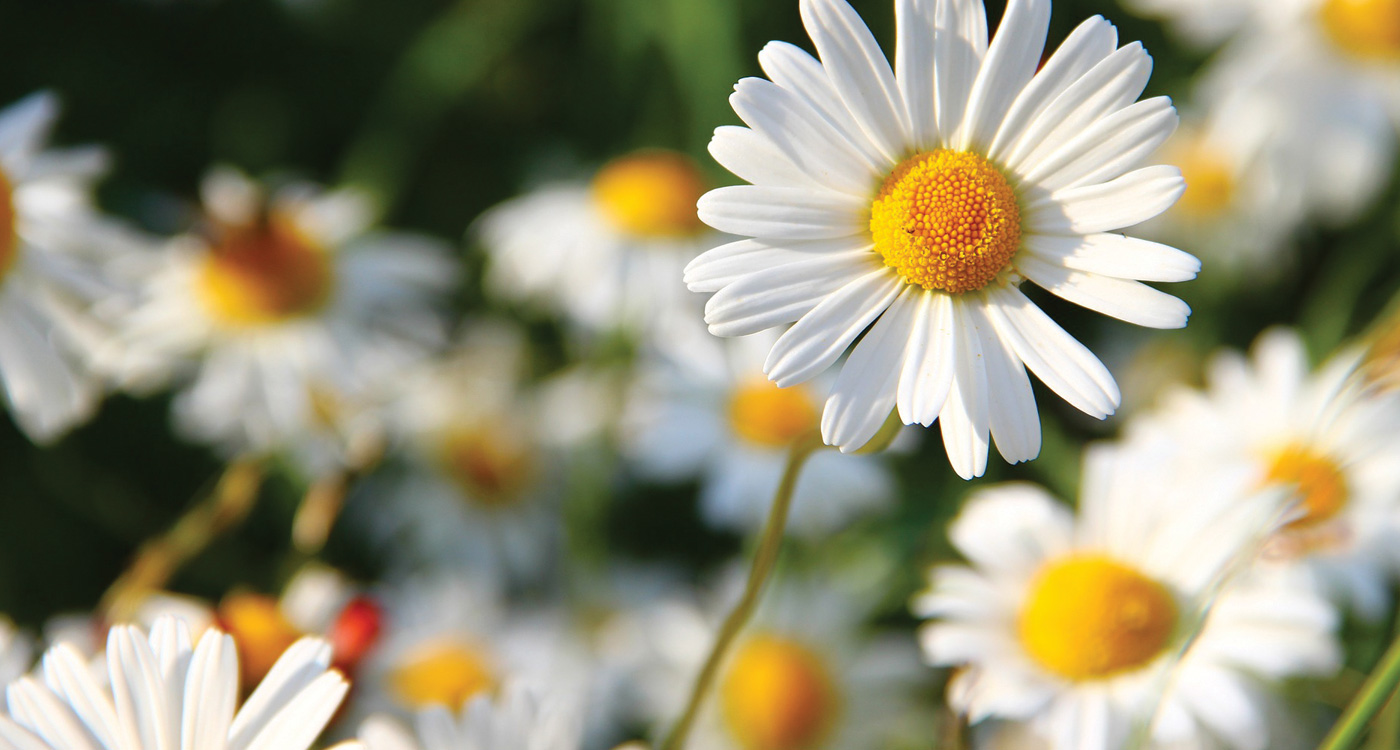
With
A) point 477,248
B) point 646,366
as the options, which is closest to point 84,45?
point 477,248

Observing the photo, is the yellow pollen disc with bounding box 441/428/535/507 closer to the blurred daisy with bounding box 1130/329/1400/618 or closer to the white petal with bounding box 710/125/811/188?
the blurred daisy with bounding box 1130/329/1400/618

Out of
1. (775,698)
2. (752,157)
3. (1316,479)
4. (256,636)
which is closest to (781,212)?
(752,157)

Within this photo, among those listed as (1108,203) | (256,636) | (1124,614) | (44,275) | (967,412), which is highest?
(44,275)

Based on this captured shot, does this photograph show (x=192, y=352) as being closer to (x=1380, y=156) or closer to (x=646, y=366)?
(x=646, y=366)

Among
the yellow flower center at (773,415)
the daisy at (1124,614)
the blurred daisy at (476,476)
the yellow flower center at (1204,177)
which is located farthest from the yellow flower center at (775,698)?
the yellow flower center at (1204,177)

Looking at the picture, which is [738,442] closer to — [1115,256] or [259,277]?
[259,277]
